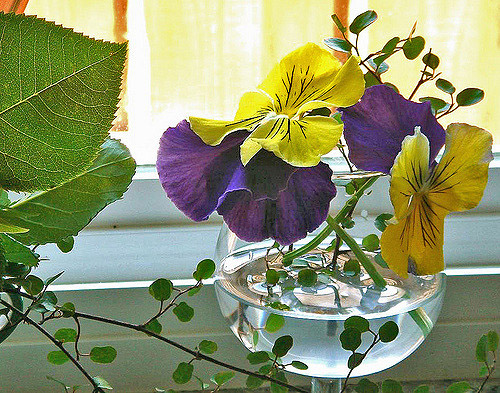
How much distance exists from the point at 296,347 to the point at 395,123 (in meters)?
0.15

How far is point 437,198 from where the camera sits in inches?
14.8

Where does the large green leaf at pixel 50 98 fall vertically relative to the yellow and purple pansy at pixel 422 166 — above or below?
above

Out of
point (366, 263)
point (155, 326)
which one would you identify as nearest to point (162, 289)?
point (155, 326)

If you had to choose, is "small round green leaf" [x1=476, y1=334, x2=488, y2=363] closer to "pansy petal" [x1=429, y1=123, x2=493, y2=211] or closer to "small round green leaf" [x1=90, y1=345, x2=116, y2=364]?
"pansy petal" [x1=429, y1=123, x2=493, y2=211]

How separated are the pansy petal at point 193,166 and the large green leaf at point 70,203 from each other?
1.5 inches

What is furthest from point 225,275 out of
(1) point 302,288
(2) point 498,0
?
(2) point 498,0

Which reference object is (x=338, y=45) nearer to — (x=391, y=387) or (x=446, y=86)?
(x=446, y=86)

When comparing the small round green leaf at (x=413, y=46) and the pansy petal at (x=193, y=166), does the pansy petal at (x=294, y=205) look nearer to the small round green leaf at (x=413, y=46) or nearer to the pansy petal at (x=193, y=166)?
the pansy petal at (x=193, y=166)

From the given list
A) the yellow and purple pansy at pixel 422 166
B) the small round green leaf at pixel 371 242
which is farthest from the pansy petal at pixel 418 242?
the small round green leaf at pixel 371 242

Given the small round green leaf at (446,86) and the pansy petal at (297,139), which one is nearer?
the pansy petal at (297,139)

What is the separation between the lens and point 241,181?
0.34 meters

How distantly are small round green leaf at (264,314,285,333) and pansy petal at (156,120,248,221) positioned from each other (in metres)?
0.09

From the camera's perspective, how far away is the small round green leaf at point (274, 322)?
0.42m

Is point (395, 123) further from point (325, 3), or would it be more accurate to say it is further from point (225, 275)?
point (325, 3)
